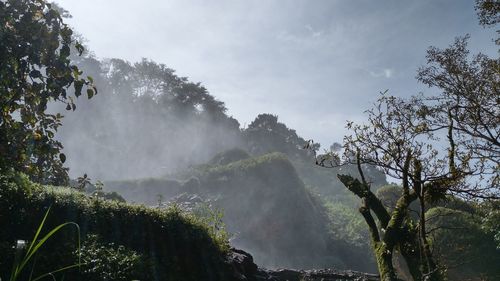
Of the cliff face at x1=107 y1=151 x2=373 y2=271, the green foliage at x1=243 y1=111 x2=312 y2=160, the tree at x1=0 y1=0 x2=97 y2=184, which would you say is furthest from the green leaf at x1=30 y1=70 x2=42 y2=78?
the green foliage at x1=243 y1=111 x2=312 y2=160

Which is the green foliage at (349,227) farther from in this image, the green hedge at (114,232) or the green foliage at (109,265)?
the green foliage at (109,265)

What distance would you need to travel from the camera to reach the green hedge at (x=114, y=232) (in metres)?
5.59

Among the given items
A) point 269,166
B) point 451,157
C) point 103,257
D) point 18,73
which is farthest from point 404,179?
point 269,166

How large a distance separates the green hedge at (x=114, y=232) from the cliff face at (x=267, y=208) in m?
14.1

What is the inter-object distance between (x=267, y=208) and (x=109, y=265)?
20670 mm

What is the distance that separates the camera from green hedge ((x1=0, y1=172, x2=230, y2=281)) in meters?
5.59

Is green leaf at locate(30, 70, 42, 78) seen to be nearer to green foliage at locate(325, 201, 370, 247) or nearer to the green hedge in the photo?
the green hedge

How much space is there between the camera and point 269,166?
2806cm

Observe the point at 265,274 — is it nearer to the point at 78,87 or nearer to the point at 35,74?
the point at 78,87

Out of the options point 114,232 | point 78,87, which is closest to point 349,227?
point 114,232

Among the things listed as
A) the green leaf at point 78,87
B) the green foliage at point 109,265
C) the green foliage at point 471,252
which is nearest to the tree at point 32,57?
the green leaf at point 78,87

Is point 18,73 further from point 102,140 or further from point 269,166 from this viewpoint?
point 102,140

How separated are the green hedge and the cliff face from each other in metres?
14.1

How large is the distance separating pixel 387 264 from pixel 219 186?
20980mm
